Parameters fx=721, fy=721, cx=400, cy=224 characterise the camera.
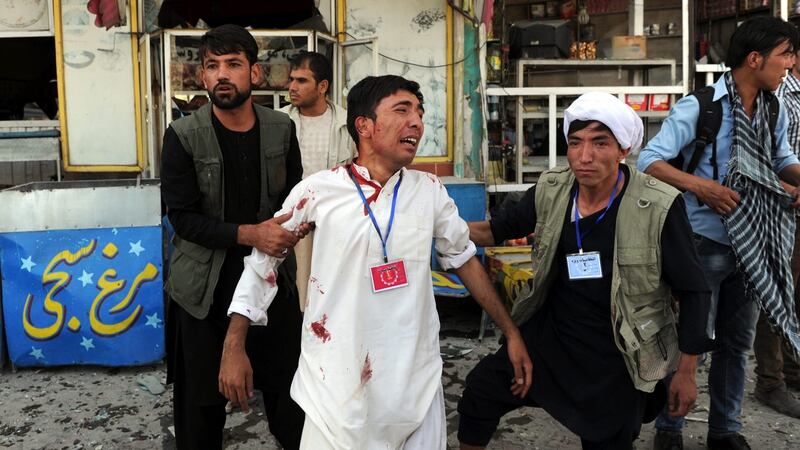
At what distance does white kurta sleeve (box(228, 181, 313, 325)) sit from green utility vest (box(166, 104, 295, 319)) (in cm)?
45

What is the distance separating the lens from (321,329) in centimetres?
216

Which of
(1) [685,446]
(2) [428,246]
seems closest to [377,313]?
(2) [428,246]

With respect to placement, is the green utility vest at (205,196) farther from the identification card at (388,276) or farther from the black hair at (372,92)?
the identification card at (388,276)

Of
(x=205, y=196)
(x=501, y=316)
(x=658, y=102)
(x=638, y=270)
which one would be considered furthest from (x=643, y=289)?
(x=658, y=102)

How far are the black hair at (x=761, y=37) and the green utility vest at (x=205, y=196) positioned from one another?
2.11m

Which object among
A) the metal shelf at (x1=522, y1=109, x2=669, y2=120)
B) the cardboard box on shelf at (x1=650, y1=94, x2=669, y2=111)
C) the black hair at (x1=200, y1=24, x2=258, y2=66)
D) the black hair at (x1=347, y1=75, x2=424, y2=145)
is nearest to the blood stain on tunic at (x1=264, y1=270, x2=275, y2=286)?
the black hair at (x1=347, y1=75, x2=424, y2=145)

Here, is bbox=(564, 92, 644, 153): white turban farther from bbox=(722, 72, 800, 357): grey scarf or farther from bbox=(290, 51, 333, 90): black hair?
bbox=(290, 51, 333, 90): black hair

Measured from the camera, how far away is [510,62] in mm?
7695

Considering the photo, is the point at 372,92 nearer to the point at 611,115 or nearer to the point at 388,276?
the point at 388,276

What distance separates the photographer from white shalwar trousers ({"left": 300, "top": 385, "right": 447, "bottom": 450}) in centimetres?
211

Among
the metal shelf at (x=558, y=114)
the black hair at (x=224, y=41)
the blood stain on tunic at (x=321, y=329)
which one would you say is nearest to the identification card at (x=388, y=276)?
the blood stain on tunic at (x=321, y=329)

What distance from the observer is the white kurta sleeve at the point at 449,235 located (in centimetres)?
235

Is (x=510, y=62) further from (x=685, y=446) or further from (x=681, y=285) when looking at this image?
(x=681, y=285)

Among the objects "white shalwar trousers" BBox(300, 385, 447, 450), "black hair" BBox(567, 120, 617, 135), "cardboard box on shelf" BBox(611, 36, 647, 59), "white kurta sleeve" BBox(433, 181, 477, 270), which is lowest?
"white shalwar trousers" BBox(300, 385, 447, 450)
